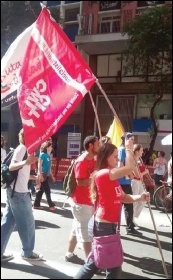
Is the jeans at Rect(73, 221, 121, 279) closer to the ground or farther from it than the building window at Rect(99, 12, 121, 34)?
closer to the ground

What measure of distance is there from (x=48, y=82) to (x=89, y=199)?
126 cm

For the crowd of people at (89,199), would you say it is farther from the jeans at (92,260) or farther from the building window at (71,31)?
the building window at (71,31)

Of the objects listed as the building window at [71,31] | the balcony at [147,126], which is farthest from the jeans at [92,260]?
the building window at [71,31]

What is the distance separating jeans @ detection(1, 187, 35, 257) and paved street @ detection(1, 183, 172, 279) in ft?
0.67

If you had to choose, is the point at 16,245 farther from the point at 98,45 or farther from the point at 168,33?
the point at 98,45

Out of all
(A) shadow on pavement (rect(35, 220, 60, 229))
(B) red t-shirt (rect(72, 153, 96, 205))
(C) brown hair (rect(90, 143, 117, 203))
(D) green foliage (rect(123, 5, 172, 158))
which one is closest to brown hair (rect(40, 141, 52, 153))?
(A) shadow on pavement (rect(35, 220, 60, 229))

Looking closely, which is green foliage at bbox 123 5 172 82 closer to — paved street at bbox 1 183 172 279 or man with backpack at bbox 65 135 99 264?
paved street at bbox 1 183 172 279

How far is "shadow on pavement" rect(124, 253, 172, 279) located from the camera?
4.15m

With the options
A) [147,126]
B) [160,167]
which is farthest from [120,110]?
[160,167]

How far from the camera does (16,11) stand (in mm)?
15211

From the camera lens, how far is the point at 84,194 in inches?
163

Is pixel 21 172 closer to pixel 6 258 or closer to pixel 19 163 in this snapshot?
pixel 19 163

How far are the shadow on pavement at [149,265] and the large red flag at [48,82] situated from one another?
1795 mm

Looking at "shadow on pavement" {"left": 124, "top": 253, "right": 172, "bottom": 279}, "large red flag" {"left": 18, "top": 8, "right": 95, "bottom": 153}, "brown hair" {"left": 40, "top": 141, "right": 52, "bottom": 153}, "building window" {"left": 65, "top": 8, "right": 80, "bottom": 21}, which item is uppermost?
"building window" {"left": 65, "top": 8, "right": 80, "bottom": 21}
